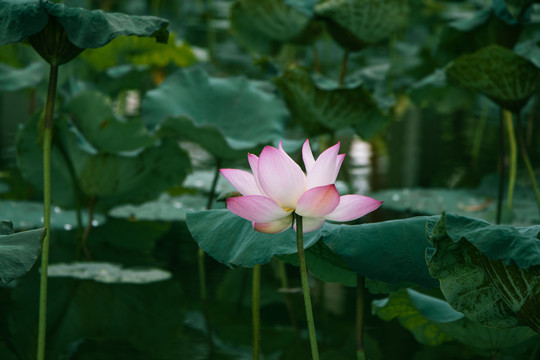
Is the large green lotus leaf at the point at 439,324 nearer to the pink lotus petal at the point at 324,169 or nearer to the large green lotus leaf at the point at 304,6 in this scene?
the pink lotus petal at the point at 324,169

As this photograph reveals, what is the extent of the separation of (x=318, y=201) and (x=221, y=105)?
123 cm

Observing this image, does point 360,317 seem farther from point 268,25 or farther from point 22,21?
point 268,25

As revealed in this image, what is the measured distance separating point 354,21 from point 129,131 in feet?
2.45

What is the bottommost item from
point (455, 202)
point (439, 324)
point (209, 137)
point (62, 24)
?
point (455, 202)

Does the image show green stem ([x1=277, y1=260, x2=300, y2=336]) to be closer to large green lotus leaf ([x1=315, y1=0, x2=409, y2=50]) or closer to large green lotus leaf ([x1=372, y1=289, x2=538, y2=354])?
large green lotus leaf ([x1=372, y1=289, x2=538, y2=354])

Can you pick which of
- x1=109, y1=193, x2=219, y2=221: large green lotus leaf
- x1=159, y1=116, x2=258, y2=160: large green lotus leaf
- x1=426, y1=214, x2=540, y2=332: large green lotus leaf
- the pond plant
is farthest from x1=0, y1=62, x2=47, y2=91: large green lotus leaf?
x1=426, y1=214, x2=540, y2=332: large green lotus leaf

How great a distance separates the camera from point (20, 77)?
220 cm

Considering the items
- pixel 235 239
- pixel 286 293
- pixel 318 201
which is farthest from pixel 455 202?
pixel 318 201

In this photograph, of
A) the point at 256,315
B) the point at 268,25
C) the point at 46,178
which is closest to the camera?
the point at 46,178

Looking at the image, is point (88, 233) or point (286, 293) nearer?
point (286, 293)

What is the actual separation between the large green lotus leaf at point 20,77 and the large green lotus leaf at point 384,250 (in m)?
1.53

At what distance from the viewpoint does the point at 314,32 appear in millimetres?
2629

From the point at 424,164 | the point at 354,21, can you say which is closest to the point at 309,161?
the point at 354,21

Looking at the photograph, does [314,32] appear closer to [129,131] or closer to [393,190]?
[393,190]
